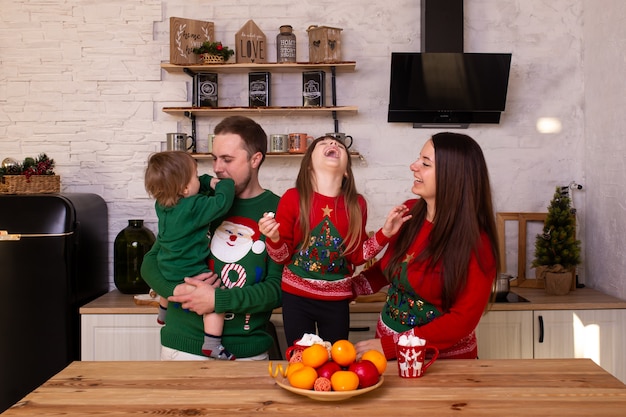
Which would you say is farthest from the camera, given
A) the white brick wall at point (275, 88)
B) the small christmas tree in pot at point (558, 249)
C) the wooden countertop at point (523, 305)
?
the white brick wall at point (275, 88)

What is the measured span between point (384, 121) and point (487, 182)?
173 cm

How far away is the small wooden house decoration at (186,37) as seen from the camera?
3482mm

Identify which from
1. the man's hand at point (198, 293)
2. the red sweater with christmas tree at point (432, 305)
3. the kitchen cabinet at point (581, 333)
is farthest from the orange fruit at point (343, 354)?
the kitchen cabinet at point (581, 333)

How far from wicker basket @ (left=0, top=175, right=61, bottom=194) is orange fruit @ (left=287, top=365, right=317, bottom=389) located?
2.39 metres

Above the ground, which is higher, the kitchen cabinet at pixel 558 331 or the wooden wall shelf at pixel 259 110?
the wooden wall shelf at pixel 259 110

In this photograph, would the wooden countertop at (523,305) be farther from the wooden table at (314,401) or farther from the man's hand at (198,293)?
the wooden table at (314,401)

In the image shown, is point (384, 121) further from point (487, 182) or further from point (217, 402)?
point (217, 402)

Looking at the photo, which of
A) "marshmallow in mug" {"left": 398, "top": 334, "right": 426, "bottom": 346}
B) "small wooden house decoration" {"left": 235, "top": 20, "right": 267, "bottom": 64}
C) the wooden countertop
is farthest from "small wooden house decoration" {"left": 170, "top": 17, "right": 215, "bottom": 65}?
"marshmallow in mug" {"left": 398, "top": 334, "right": 426, "bottom": 346}

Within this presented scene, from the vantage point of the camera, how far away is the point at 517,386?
1.59 m

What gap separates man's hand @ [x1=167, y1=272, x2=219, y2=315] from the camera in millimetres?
2027

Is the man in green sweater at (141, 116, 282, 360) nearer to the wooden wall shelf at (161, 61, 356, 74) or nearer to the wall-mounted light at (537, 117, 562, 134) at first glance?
the wooden wall shelf at (161, 61, 356, 74)

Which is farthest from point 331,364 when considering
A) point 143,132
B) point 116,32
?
point 116,32

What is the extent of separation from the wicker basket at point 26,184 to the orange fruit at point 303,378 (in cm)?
239

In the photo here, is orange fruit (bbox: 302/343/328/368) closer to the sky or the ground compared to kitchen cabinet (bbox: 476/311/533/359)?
closer to the sky
